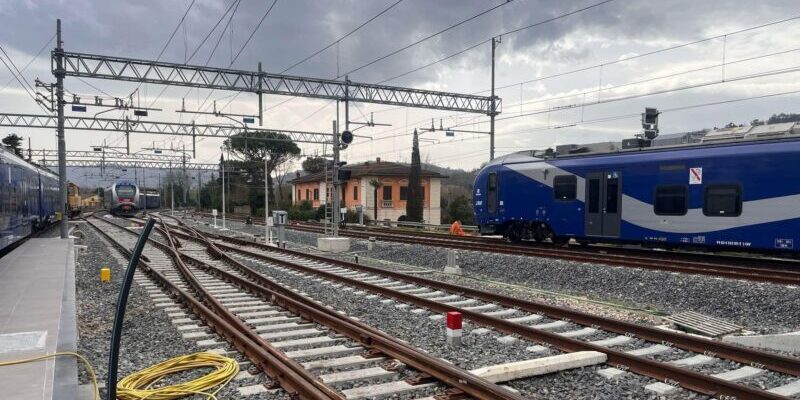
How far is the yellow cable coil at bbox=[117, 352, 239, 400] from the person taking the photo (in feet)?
17.8

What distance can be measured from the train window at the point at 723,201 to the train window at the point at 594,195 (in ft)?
10.5

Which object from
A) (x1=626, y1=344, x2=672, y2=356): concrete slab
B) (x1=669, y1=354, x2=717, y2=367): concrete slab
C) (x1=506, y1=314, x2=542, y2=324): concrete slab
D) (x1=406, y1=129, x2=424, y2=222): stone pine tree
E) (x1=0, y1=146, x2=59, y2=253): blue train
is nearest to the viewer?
(x1=669, y1=354, x2=717, y2=367): concrete slab

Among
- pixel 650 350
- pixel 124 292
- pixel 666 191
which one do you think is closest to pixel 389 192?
pixel 666 191

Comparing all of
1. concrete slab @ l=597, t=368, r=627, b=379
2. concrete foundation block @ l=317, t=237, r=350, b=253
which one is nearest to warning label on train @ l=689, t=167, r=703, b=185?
concrete slab @ l=597, t=368, r=627, b=379

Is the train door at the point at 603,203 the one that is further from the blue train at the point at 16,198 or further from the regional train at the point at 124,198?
the regional train at the point at 124,198

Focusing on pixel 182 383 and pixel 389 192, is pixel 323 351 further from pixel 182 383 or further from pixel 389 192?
pixel 389 192

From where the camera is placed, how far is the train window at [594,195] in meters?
17.1

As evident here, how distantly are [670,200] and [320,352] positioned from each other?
12.1m

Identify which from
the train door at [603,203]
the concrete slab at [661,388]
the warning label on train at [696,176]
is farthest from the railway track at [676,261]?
the concrete slab at [661,388]

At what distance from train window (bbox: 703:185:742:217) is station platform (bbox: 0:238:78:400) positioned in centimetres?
1441

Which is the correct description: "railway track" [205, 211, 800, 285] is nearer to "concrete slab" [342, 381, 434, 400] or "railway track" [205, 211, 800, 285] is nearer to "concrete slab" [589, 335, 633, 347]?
"concrete slab" [589, 335, 633, 347]

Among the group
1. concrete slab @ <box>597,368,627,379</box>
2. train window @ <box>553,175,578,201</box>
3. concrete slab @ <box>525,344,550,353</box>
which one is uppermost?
train window @ <box>553,175,578,201</box>

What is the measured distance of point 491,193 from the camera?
832 inches

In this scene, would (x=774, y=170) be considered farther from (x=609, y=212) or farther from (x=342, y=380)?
(x=342, y=380)
